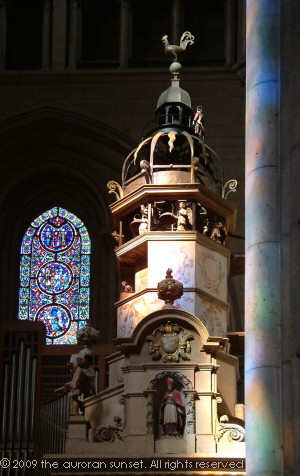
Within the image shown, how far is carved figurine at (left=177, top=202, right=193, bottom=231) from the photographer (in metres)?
18.3

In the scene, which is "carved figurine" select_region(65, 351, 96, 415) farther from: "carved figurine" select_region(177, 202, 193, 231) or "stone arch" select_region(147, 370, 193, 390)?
"carved figurine" select_region(177, 202, 193, 231)

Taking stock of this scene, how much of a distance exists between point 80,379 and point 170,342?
1334 millimetres

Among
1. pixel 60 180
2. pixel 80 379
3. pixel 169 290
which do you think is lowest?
pixel 80 379

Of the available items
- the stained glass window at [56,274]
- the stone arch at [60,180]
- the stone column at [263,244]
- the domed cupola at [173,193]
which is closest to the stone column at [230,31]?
the stone arch at [60,180]

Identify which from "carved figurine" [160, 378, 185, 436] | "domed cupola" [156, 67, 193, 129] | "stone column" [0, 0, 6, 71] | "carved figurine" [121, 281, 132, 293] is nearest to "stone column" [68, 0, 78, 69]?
"stone column" [0, 0, 6, 71]

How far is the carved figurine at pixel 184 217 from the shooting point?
18.3 m

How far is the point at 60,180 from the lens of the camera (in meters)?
26.5

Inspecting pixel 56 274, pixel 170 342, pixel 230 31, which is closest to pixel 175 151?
pixel 170 342

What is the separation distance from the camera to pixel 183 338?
1694cm

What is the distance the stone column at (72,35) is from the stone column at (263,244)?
522 inches

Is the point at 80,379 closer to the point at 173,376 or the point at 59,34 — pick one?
the point at 173,376

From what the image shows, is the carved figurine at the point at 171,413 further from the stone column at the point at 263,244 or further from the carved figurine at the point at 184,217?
the stone column at the point at 263,244

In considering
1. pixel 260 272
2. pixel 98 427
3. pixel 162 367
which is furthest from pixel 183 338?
pixel 260 272

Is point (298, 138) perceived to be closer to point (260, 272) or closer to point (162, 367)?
point (260, 272)
